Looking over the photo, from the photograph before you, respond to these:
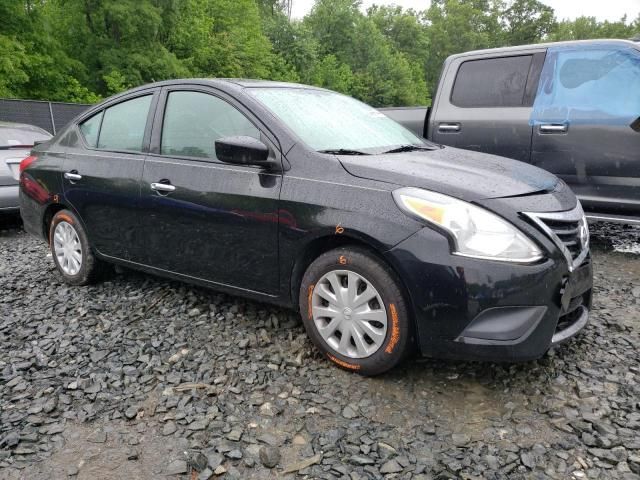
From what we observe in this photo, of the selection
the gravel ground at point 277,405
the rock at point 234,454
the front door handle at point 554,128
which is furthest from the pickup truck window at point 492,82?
the rock at point 234,454

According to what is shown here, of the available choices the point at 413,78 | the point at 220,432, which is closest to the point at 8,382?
the point at 220,432

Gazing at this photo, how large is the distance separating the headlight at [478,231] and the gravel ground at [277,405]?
75 centimetres

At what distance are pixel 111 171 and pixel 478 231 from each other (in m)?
2.67

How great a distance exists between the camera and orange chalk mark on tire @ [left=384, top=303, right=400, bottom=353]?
8.46 ft

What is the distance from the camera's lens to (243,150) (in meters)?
2.91

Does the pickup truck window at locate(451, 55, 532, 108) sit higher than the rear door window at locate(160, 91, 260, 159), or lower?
higher

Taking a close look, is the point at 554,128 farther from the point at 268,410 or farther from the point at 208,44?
the point at 208,44

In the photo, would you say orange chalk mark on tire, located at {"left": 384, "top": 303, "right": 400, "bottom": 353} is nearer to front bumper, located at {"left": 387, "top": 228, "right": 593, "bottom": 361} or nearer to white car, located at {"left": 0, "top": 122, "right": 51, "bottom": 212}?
front bumper, located at {"left": 387, "top": 228, "right": 593, "bottom": 361}

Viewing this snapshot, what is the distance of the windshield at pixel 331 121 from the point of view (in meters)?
3.15

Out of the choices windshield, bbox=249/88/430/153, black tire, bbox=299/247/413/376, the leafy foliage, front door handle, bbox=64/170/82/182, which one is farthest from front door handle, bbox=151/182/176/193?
the leafy foliage

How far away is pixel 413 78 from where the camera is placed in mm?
56812

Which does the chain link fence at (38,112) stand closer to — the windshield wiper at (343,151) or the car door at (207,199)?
the car door at (207,199)

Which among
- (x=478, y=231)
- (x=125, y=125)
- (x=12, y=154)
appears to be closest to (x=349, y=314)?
(x=478, y=231)

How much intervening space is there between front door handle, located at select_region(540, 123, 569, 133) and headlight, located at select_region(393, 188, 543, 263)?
2875mm
